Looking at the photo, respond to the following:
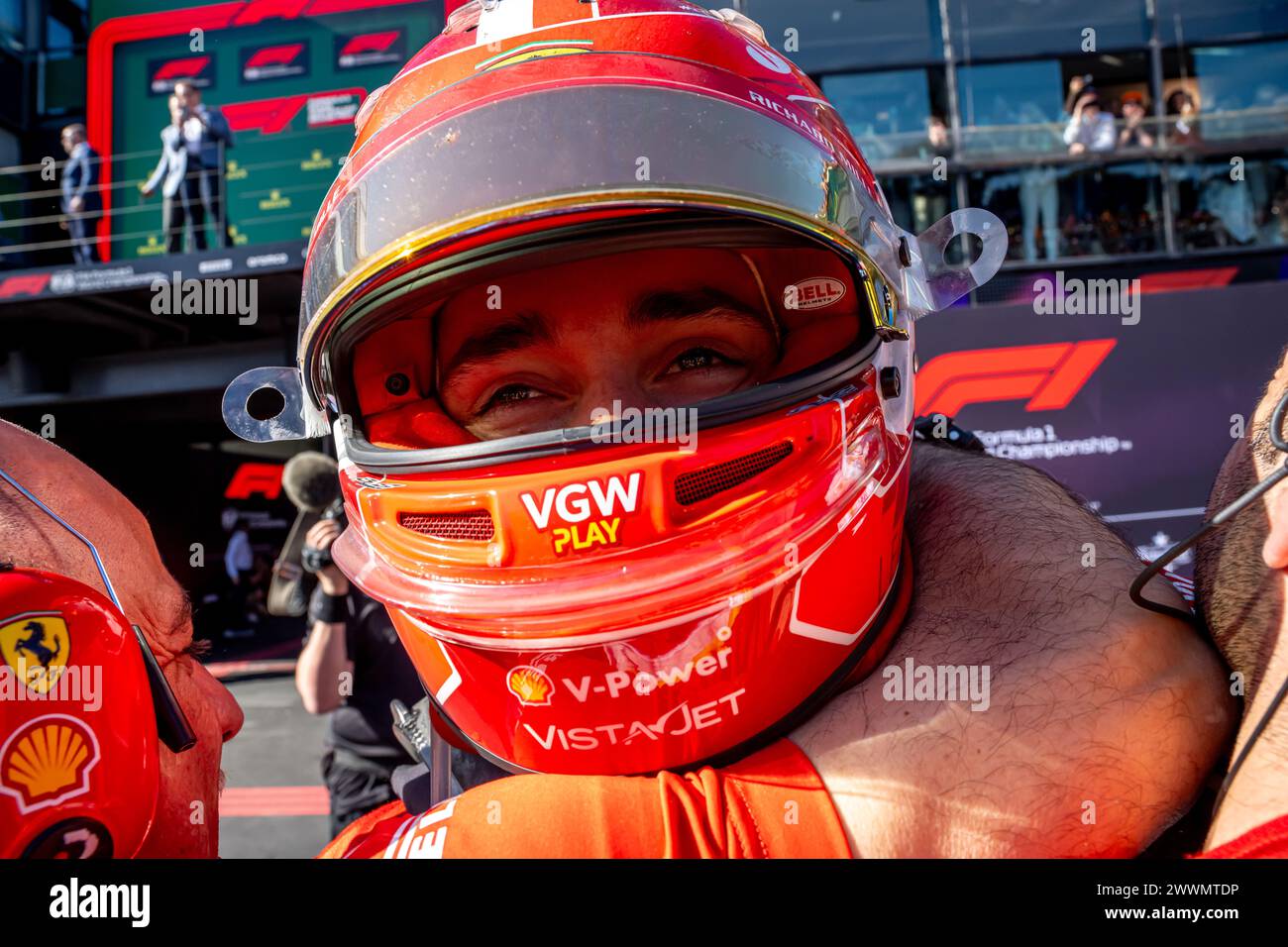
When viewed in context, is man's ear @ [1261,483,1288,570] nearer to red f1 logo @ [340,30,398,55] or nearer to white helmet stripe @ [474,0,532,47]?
white helmet stripe @ [474,0,532,47]

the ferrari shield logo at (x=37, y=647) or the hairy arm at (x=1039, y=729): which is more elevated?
the ferrari shield logo at (x=37, y=647)

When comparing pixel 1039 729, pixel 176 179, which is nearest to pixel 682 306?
pixel 1039 729

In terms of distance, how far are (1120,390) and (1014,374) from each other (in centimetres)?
55

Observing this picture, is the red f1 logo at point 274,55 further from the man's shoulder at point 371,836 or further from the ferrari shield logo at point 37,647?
the ferrari shield logo at point 37,647

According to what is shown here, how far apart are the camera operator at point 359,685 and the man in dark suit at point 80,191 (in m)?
6.44

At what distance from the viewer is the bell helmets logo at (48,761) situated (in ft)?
2.09

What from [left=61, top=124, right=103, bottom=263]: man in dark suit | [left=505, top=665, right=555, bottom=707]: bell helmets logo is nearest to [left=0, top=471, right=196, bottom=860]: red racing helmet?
[left=505, top=665, right=555, bottom=707]: bell helmets logo

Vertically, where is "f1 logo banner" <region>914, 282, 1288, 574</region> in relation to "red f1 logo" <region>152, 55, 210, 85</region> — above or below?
below

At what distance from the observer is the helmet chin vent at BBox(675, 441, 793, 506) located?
2.85 feet

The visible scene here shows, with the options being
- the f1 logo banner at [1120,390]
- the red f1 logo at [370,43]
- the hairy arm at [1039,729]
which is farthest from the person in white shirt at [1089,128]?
the hairy arm at [1039,729]

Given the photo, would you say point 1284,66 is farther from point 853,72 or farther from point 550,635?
point 550,635

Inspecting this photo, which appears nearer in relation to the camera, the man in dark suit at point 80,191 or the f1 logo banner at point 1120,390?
the f1 logo banner at point 1120,390

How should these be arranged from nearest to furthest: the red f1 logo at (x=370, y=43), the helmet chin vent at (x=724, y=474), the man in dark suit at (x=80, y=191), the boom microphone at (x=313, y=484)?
the helmet chin vent at (x=724, y=474) → the boom microphone at (x=313, y=484) → the man in dark suit at (x=80, y=191) → the red f1 logo at (x=370, y=43)

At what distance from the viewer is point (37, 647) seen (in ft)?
2.19
